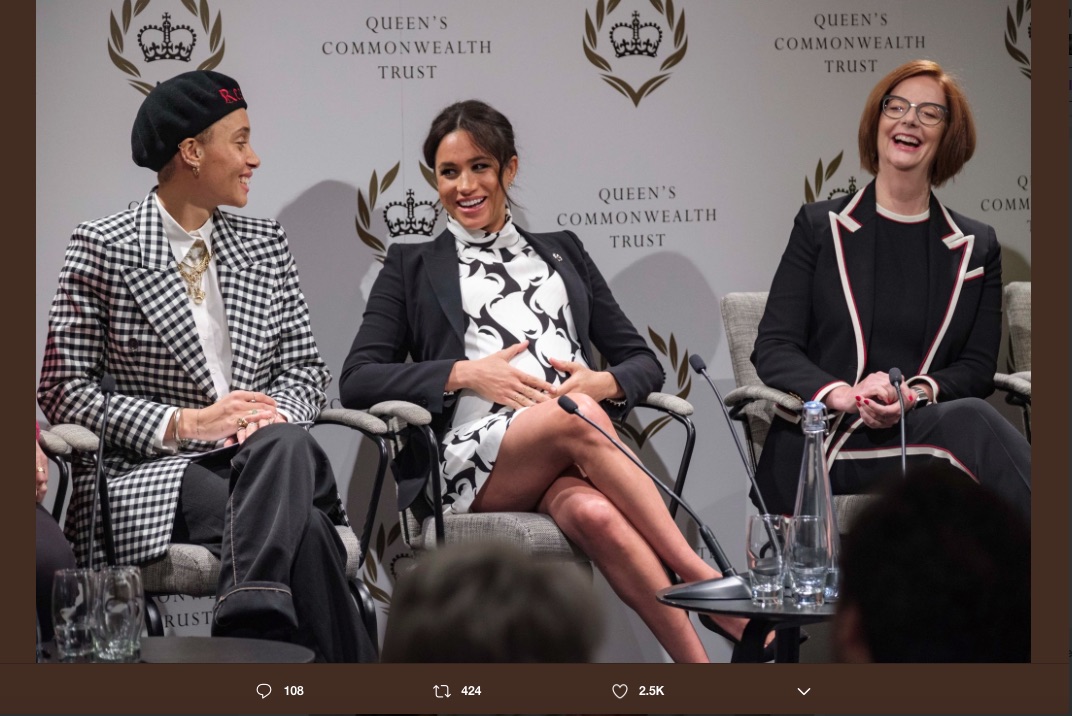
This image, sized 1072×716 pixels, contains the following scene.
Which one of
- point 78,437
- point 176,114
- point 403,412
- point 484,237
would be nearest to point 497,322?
point 484,237

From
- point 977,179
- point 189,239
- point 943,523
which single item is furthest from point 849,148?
point 943,523

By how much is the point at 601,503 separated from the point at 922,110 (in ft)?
4.21

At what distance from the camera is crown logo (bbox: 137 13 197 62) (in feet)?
10.5

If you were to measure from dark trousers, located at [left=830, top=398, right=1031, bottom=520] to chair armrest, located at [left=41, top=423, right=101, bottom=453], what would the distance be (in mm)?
1530

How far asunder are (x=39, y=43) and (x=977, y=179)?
2410 millimetres

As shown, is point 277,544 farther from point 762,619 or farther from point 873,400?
point 873,400

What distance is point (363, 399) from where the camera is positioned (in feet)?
9.36

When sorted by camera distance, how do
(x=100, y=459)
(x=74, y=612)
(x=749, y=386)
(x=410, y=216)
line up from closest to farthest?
(x=74, y=612), (x=100, y=459), (x=749, y=386), (x=410, y=216)

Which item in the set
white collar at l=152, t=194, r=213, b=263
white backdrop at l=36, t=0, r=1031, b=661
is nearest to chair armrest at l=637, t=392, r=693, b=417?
white backdrop at l=36, t=0, r=1031, b=661

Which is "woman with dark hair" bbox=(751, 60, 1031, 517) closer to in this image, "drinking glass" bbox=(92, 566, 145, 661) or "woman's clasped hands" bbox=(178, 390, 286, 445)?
"woman's clasped hands" bbox=(178, 390, 286, 445)

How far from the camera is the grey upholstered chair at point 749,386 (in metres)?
2.84

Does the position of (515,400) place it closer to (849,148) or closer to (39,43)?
(849,148)

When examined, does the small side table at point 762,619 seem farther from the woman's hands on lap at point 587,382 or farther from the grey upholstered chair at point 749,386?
the woman's hands on lap at point 587,382

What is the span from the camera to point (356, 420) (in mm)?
2691
